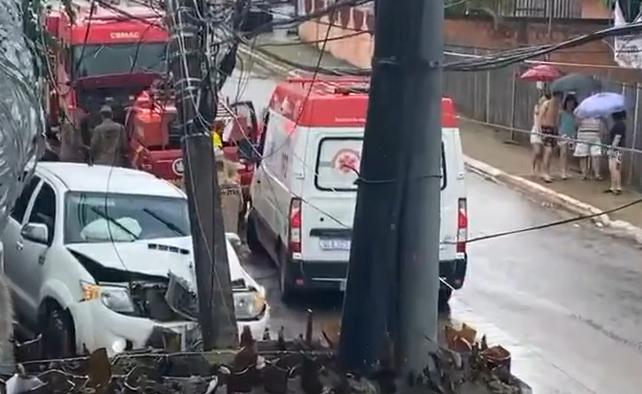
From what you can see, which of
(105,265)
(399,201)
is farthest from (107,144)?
(399,201)

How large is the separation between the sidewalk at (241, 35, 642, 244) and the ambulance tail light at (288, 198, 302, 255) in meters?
3.29

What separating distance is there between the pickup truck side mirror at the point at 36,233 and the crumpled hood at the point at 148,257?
26cm

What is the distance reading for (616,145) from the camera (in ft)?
71.6

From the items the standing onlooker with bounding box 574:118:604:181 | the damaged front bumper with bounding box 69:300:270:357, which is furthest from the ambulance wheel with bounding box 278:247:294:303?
the standing onlooker with bounding box 574:118:604:181

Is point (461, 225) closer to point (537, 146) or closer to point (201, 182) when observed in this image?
point (201, 182)

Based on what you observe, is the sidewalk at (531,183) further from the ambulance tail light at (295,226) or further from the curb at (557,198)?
the ambulance tail light at (295,226)

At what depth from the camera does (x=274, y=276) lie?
51.2ft

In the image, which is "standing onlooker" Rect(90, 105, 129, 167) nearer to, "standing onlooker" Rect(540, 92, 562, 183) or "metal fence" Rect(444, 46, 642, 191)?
"metal fence" Rect(444, 46, 642, 191)

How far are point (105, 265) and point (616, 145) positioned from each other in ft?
42.2

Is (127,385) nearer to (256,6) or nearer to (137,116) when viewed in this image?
(256,6)

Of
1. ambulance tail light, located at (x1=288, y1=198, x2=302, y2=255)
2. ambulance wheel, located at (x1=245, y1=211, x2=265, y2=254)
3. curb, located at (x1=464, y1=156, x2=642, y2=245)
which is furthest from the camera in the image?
curb, located at (x1=464, y1=156, x2=642, y2=245)

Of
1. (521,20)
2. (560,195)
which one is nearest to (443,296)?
(560,195)

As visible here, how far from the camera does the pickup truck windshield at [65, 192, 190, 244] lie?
11648 millimetres

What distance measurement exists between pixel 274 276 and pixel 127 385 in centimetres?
865
